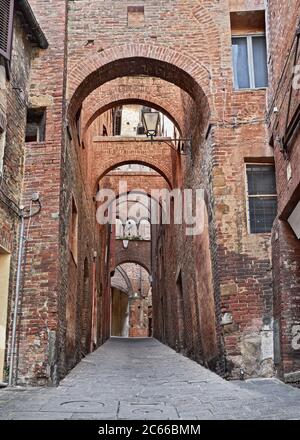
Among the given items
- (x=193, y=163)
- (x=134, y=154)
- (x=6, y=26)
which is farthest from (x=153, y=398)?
(x=134, y=154)

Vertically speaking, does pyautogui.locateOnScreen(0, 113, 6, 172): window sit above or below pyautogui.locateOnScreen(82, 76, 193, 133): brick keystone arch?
below

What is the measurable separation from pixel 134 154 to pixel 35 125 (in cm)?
892

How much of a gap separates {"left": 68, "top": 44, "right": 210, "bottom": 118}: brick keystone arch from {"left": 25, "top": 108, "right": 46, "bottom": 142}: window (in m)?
0.65

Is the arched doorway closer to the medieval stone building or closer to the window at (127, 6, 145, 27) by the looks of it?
the medieval stone building

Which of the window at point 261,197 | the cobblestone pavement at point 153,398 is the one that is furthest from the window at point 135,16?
the cobblestone pavement at point 153,398

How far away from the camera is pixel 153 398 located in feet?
22.9

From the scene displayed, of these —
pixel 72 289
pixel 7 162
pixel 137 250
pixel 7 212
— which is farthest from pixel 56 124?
pixel 137 250

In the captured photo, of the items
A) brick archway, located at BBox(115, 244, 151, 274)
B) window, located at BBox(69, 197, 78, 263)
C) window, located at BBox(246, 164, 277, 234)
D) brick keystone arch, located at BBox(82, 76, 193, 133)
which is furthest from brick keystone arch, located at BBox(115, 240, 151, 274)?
window, located at BBox(246, 164, 277, 234)

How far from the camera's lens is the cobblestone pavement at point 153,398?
5.66 m

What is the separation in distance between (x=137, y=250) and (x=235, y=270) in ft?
80.9

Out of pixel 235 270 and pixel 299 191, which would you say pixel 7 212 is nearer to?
pixel 235 270

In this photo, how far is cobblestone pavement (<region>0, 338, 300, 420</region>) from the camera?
5.66 m

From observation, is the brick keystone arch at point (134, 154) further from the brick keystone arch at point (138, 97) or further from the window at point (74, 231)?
the window at point (74, 231)
